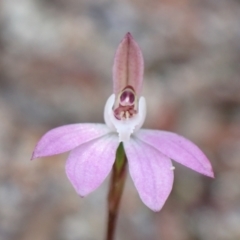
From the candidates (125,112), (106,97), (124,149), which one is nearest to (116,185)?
(124,149)

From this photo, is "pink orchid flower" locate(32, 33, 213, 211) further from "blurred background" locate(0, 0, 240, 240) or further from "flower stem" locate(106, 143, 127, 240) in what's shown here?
"blurred background" locate(0, 0, 240, 240)

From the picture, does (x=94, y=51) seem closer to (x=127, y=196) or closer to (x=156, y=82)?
(x=156, y=82)

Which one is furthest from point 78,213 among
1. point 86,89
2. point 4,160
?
point 86,89

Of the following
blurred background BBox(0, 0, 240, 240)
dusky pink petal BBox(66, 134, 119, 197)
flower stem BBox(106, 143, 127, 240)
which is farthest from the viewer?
blurred background BBox(0, 0, 240, 240)

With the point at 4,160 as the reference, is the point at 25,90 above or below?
above

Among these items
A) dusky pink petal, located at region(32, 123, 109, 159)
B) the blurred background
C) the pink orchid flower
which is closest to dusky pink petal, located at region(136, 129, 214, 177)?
the pink orchid flower

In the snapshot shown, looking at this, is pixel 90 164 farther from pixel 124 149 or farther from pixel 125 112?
pixel 125 112

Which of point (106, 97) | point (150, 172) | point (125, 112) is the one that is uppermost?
point (106, 97)
